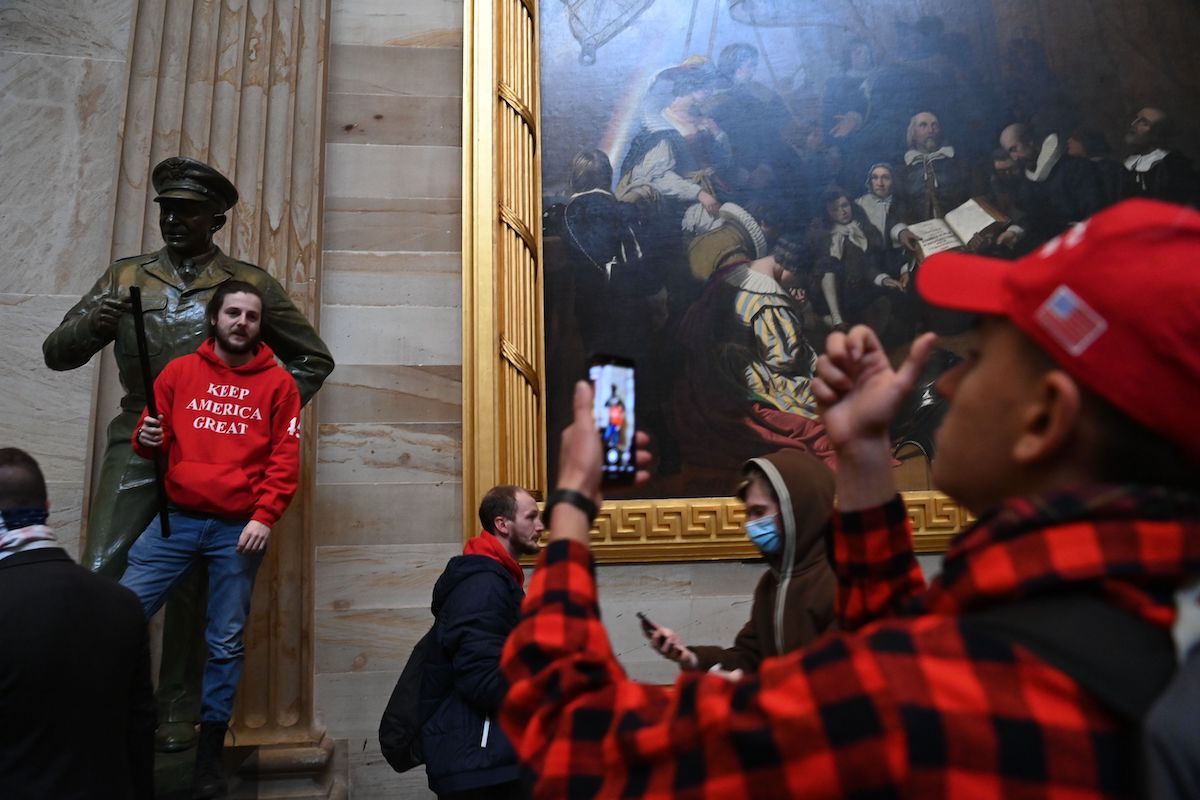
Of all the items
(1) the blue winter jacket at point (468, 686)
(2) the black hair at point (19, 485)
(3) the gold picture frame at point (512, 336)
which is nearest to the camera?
(2) the black hair at point (19, 485)

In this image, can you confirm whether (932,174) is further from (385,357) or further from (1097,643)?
(1097,643)

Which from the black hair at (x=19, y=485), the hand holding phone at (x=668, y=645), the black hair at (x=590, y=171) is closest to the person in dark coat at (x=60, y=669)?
the black hair at (x=19, y=485)

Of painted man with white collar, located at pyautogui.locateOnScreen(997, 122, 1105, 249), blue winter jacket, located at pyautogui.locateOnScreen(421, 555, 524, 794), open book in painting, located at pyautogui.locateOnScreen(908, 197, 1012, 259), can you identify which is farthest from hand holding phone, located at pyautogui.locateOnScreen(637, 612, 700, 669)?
painted man with white collar, located at pyautogui.locateOnScreen(997, 122, 1105, 249)

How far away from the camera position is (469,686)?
3684 millimetres

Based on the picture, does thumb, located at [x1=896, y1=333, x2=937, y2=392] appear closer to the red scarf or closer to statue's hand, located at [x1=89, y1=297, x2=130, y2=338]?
the red scarf

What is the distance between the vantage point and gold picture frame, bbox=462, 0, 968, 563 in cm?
558

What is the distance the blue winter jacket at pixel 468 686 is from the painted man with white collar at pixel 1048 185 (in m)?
4.13

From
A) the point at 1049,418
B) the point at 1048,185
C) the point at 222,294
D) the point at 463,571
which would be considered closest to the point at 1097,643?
the point at 1049,418

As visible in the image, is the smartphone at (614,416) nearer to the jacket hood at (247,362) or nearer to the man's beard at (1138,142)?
the jacket hood at (247,362)

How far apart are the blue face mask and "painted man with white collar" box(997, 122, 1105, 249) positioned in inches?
165

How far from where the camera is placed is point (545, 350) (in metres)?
5.86

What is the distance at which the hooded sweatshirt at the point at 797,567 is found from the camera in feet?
8.47

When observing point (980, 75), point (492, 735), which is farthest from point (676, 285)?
point (492, 735)

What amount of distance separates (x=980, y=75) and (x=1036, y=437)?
240 inches
